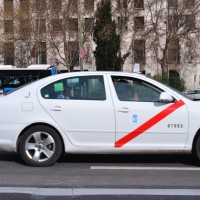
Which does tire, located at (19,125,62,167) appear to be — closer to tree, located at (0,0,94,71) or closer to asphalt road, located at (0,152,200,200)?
asphalt road, located at (0,152,200,200)

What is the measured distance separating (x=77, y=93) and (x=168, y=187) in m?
2.27

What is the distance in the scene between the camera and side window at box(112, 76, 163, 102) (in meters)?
6.99

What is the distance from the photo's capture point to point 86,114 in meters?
6.90

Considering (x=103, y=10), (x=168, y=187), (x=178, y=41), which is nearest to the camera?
(x=168, y=187)

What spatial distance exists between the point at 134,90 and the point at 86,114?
0.93 metres

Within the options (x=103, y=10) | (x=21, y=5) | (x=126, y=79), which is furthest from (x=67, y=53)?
(x=126, y=79)

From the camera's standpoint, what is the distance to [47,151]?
6984 mm

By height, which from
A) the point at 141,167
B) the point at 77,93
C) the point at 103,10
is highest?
the point at 103,10

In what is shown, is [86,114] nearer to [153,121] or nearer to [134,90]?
[134,90]

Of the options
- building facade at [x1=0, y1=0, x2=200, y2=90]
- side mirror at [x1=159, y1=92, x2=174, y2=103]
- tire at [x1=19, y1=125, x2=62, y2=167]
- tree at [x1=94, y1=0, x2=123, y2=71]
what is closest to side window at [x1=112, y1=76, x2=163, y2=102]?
side mirror at [x1=159, y1=92, x2=174, y2=103]

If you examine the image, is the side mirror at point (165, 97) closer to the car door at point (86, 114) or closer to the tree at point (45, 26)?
the car door at point (86, 114)

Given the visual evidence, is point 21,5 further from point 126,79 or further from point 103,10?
point 126,79

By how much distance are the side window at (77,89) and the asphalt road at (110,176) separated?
48.9 inches

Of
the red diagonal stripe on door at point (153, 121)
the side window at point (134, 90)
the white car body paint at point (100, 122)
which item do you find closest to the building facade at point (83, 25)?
the side window at point (134, 90)
